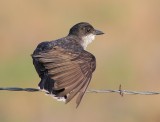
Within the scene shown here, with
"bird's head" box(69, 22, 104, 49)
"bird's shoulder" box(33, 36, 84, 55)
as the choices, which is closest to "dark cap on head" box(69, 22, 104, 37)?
"bird's head" box(69, 22, 104, 49)

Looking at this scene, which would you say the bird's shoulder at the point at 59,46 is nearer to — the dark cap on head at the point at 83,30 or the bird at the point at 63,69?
the bird at the point at 63,69

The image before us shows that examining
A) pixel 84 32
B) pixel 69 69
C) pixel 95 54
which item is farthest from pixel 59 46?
pixel 95 54

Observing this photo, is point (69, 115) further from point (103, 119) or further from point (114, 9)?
point (114, 9)

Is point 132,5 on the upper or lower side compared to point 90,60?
lower

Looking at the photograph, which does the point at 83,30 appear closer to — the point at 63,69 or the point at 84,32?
the point at 84,32

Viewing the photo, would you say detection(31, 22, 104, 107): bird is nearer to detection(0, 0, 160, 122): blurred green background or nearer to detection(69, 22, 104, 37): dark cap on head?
detection(69, 22, 104, 37): dark cap on head

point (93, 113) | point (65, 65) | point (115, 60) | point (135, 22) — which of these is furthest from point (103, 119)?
point (135, 22)

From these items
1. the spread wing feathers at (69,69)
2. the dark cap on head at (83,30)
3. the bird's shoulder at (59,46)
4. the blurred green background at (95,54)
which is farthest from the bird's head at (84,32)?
the blurred green background at (95,54)
